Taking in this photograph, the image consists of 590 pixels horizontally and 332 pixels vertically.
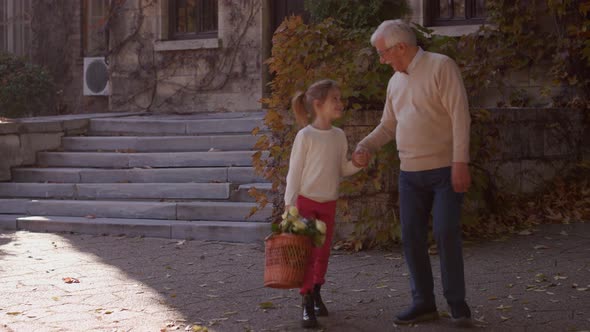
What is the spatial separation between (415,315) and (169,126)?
7.14 meters

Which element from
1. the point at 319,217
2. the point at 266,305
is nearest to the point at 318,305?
the point at 266,305

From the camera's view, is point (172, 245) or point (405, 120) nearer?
point (405, 120)

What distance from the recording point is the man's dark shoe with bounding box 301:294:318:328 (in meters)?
5.51

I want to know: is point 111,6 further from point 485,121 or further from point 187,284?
point 187,284

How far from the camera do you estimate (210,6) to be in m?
15.0

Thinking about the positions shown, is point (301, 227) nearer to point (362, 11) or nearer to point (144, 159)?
point (144, 159)

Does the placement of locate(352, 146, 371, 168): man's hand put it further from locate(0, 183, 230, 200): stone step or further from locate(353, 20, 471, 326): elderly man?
locate(0, 183, 230, 200): stone step

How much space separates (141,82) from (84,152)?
368cm

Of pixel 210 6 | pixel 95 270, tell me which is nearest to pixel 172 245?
pixel 95 270

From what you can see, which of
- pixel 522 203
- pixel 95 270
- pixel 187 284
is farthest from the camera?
pixel 522 203

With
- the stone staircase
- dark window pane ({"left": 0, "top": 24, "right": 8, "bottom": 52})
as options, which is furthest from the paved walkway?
dark window pane ({"left": 0, "top": 24, "right": 8, "bottom": 52})

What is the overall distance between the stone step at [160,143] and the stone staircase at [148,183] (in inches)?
0.5

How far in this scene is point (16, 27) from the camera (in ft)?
61.6

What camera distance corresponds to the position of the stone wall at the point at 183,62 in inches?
563
